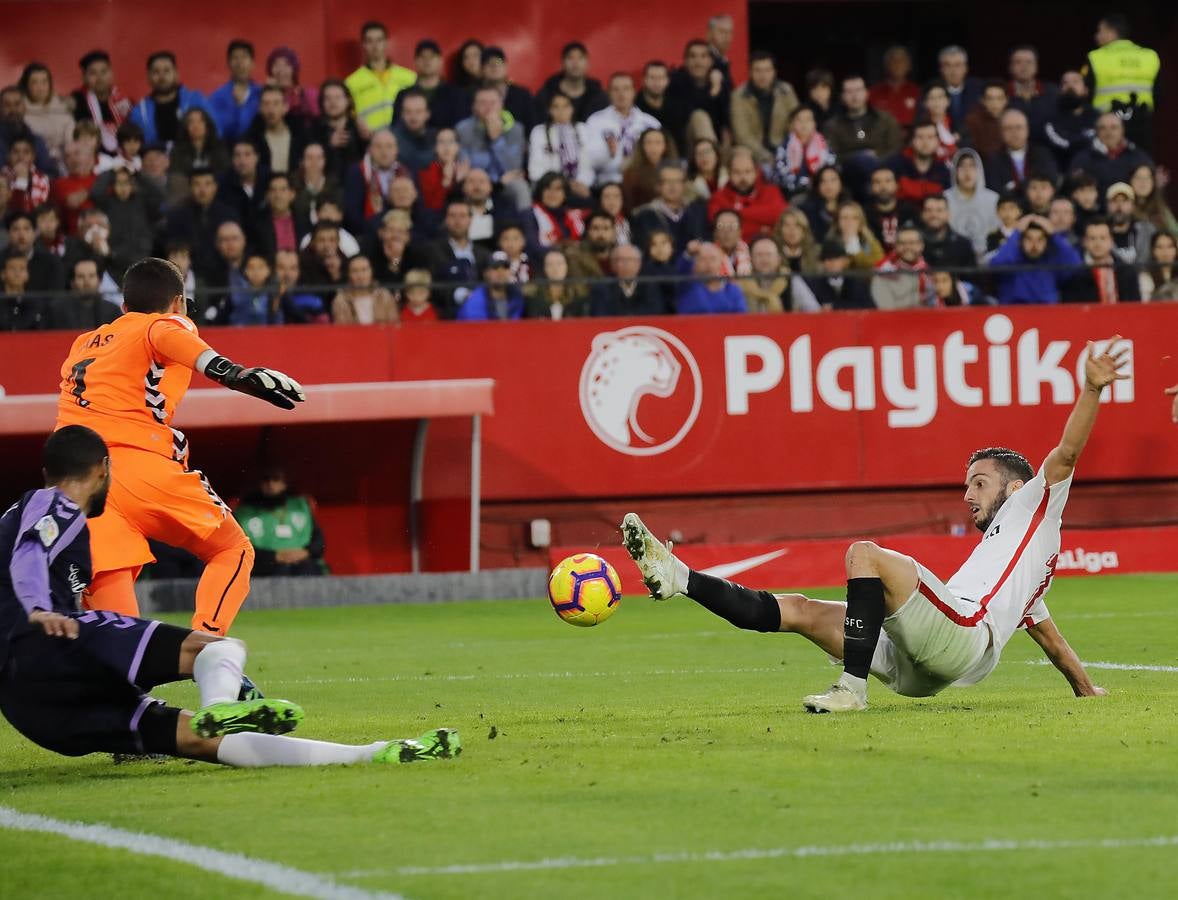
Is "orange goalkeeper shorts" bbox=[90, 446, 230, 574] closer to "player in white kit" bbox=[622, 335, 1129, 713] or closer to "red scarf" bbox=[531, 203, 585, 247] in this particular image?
"player in white kit" bbox=[622, 335, 1129, 713]

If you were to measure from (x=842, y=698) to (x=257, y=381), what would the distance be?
2848mm

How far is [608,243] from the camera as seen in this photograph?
20.1 metres

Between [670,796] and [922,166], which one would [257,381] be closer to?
[670,796]

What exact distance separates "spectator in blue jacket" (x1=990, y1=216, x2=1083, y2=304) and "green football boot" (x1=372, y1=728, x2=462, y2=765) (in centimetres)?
1425

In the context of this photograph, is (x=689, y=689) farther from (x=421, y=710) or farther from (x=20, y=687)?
(x=20, y=687)

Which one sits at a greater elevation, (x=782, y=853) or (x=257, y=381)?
(x=257, y=381)

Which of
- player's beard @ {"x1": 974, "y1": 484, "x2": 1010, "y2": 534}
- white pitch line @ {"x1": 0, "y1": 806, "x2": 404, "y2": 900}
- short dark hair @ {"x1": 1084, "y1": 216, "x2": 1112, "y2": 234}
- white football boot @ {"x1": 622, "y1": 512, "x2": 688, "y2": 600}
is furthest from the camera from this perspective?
short dark hair @ {"x1": 1084, "y1": 216, "x2": 1112, "y2": 234}

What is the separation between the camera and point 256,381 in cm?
800

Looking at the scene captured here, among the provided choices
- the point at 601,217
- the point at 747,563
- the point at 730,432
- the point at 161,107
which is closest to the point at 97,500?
the point at 747,563

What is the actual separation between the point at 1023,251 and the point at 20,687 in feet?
50.4

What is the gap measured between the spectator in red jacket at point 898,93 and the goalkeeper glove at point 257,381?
54.6 ft

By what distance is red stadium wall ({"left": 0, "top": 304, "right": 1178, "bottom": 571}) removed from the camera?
20.5 meters

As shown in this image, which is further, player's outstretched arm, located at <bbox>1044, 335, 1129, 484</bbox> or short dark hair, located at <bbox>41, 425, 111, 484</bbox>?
player's outstretched arm, located at <bbox>1044, 335, 1129, 484</bbox>

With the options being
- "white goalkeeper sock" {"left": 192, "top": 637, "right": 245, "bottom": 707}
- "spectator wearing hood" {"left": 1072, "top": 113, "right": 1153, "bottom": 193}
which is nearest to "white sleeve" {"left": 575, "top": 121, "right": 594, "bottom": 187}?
"spectator wearing hood" {"left": 1072, "top": 113, "right": 1153, "bottom": 193}
